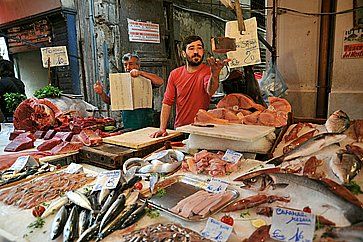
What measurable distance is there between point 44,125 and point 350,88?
4557 millimetres

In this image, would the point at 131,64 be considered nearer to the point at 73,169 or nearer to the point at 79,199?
the point at 73,169

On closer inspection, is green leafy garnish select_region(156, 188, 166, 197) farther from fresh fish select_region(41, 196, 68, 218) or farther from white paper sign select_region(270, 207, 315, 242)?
white paper sign select_region(270, 207, 315, 242)

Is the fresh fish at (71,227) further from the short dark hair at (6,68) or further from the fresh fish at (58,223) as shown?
the short dark hair at (6,68)

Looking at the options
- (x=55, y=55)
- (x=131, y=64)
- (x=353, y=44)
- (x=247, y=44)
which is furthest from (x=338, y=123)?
(x=55, y=55)

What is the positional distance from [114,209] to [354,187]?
1.46 m

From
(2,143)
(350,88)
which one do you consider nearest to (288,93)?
(350,88)

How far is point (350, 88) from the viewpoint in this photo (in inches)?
161

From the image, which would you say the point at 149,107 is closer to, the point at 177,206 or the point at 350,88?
the point at 177,206

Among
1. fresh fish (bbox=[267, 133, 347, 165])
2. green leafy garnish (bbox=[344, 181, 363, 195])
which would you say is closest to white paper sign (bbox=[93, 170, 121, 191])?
fresh fish (bbox=[267, 133, 347, 165])

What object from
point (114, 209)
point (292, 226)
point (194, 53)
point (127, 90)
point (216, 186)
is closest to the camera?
point (292, 226)

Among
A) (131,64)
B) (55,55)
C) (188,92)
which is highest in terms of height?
(55,55)

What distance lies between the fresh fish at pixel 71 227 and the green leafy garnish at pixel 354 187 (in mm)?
1619

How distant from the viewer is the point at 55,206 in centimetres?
181

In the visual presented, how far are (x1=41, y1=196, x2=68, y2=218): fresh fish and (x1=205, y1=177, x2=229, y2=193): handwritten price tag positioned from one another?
961 millimetres
